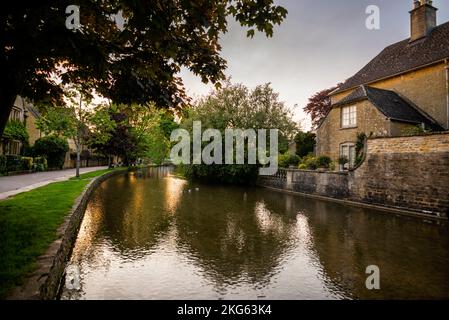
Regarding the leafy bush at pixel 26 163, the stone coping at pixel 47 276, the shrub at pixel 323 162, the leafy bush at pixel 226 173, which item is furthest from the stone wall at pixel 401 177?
the leafy bush at pixel 26 163

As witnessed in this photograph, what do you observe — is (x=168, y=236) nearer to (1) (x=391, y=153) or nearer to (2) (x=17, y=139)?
(1) (x=391, y=153)

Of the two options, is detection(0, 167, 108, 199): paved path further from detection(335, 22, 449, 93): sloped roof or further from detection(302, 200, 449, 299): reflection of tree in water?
detection(335, 22, 449, 93): sloped roof

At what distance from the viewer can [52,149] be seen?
32375mm

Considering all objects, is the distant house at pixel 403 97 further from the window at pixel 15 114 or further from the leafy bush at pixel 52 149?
the window at pixel 15 114

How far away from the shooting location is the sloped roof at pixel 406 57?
20281mm

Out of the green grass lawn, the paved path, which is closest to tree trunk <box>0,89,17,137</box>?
the green grass lawn

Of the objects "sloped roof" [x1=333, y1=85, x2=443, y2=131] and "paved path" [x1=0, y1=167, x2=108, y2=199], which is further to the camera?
"sloped roof" [x1=333, y1=85, x2=443, y2=131]

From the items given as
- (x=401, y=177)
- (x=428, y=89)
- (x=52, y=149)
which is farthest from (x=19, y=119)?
(x=428, y=89)

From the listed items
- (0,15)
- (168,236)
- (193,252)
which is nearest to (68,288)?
(193,252)

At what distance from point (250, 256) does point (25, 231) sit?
5208mm

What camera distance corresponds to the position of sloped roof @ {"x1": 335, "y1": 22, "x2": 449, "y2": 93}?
2028 centimetres

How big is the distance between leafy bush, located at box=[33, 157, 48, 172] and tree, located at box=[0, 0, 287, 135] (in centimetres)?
2505

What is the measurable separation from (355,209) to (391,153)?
10.9ft

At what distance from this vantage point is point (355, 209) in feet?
44.5
